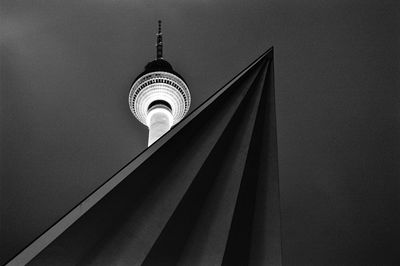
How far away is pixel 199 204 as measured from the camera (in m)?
5.09

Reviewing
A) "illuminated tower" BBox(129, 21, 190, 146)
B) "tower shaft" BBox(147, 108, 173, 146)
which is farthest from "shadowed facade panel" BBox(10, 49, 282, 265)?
"tower shaft" BBox(147, 108, 173, 146)

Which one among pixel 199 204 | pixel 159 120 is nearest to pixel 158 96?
pixel 159 120

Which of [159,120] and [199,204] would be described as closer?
[199,204]

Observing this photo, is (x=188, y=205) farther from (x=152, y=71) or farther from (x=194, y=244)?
(x=152, y=71)

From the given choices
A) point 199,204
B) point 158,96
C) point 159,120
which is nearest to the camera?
point 199,204

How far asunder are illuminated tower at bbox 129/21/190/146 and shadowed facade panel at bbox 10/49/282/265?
23450 mm

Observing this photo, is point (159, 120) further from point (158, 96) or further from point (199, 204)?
point (199, 204)

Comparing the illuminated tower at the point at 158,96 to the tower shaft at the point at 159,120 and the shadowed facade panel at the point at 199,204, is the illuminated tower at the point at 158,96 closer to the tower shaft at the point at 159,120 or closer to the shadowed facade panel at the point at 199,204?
the tower shaft at the point at 159,120

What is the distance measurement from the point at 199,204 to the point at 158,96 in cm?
3169

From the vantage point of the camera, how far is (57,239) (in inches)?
151

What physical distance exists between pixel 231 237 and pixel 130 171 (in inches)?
52.2

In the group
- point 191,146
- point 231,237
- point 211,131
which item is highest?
point 211,131

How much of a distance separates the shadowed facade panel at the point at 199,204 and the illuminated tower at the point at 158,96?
A: 23.5m

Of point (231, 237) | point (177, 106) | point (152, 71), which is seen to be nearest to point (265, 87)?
point (231, 237)
